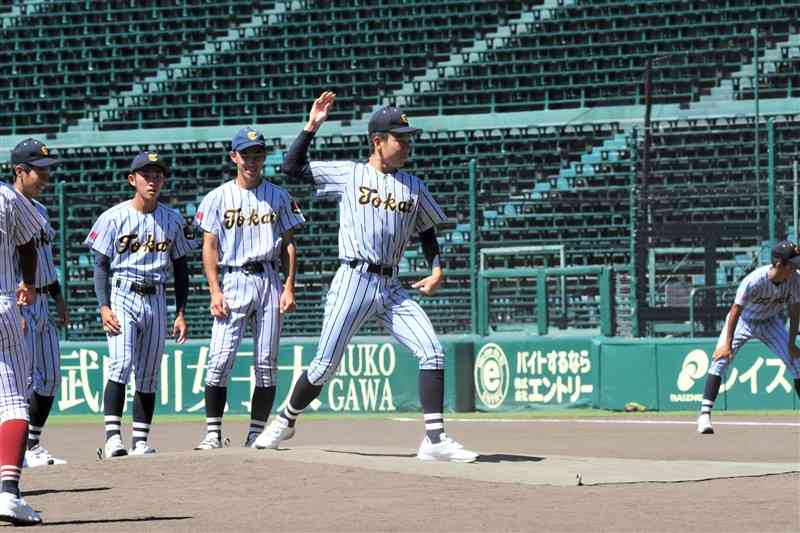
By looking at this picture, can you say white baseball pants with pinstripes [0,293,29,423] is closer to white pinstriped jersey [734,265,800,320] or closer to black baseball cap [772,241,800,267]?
white pinstriped jersey [734,265,800,320]

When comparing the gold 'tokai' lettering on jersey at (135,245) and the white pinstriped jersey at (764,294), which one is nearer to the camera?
the gold 'tokai' lettering on jersey at (135,245)

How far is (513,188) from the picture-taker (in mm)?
25578

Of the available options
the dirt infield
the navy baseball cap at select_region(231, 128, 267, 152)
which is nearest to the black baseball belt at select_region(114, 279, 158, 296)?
the navy baseball cap at select_region(231, 128, 267, 152)

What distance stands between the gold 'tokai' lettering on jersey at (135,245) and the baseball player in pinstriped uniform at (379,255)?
1.48 meters

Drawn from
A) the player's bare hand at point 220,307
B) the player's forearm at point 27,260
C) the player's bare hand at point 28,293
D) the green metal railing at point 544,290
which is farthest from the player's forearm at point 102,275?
the green metal railing at point 544,290

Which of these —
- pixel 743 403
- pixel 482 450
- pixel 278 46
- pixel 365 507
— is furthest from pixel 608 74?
pixel 365 507

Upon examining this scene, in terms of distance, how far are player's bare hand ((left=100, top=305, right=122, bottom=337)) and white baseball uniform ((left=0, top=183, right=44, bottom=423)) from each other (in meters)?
2.81

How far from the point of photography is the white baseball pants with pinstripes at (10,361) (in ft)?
22.4

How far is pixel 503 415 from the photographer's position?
1762 cm

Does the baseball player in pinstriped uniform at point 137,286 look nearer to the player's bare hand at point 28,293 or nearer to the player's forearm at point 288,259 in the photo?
the player's forearm at point 288,259

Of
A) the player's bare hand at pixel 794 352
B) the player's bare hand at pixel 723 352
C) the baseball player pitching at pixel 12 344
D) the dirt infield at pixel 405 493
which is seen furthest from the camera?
the player's bare hand at pixel 794 352

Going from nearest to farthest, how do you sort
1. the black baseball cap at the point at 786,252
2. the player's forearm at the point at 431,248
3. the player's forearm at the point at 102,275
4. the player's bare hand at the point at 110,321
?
the player's forearm at the point at 431,248, the player's bare hand at the point at 110,321, the player's forearm at the point at 102,275, the black baseball cap at the point at 786,252

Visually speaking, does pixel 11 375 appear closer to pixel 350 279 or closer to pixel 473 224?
pixel 350 279

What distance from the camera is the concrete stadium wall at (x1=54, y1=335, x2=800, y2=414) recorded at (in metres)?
17.2
